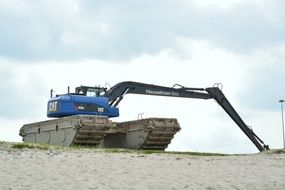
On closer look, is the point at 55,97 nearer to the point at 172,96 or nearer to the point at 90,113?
the point at 90,113

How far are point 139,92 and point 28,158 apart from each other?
54.7 ft

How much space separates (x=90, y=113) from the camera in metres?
28.4

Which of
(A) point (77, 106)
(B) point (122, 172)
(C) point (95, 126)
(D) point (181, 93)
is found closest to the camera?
(B) point (122, 172)

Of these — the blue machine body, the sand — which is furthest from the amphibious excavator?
the sand

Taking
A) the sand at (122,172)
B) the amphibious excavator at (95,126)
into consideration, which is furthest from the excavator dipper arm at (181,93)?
the sand at (122,172)

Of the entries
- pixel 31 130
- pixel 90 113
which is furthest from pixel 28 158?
pixel 31 130

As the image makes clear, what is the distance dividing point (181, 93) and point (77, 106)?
29.2ft

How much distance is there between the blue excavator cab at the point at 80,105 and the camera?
91.9 ft

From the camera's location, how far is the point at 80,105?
2825cm

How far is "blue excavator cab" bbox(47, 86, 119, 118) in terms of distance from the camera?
Answer: 91.9ft

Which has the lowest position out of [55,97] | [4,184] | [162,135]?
[4,184]

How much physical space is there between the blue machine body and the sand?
8.16m

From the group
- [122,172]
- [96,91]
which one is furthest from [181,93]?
[122,172]

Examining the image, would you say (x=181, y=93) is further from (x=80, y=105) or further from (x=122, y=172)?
(x=122, y=172)
